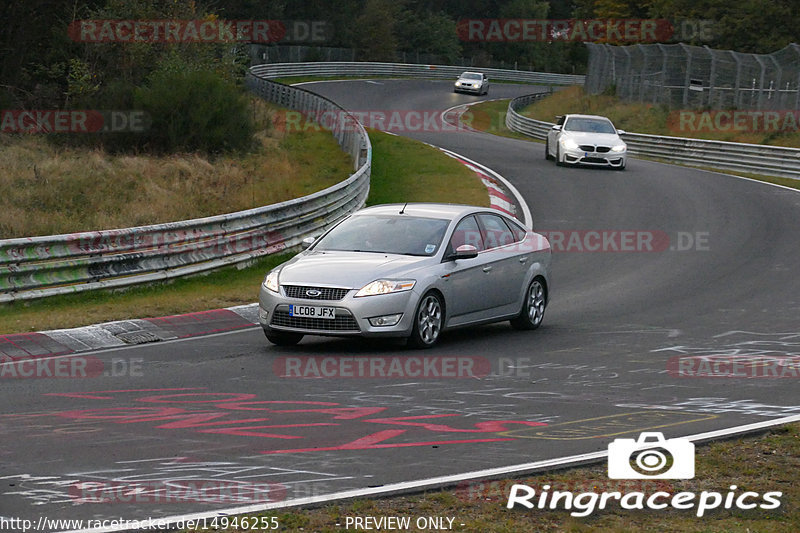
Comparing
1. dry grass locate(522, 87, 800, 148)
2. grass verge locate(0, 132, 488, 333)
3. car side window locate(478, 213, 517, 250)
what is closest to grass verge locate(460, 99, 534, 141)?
dry grass locate(522, 87, 800, 148)

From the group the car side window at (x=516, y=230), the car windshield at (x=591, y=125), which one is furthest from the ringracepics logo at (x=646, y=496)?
the car windshield at (x=591, y=125)

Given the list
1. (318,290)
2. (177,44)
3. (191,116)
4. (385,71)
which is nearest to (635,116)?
(177,44)

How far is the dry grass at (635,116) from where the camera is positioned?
3972cm

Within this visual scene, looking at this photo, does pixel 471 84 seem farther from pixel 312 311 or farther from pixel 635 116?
pixel 312 311

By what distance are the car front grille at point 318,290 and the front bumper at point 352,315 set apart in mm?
37

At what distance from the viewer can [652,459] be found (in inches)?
270

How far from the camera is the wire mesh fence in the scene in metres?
39.0

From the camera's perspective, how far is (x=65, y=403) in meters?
9.25

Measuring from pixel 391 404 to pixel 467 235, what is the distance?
4.42m

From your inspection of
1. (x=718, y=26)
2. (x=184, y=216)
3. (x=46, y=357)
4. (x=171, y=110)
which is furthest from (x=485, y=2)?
(x=46, y=357)

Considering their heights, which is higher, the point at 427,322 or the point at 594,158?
the point at 427,322

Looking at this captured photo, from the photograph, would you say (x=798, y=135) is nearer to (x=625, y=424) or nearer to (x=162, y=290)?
(x=162, y=290)

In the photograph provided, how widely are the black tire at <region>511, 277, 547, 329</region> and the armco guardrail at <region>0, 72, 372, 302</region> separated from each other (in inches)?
210

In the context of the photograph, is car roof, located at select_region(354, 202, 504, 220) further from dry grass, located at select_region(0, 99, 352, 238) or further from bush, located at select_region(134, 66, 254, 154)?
bush, located at select_region(134, 66, 254, 154)
